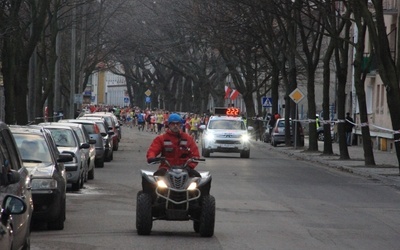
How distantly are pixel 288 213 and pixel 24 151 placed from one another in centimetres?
472

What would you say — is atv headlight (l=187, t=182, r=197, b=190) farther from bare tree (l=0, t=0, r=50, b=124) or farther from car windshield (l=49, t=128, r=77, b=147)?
bare tree (l=0, t=0, r=50, b=124)

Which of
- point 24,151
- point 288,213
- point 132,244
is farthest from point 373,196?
point 132,244

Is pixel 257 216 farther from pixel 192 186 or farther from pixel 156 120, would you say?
pixel 156 120

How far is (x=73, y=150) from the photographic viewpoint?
971 inches

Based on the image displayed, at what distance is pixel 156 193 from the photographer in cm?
1484

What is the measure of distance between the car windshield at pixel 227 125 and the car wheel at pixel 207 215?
100 feet

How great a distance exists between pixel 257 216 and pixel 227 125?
2720cm

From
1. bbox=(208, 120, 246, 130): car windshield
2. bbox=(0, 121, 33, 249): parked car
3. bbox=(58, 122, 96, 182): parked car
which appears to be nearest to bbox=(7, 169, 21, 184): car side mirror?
bbox=(0, 121, 33, 249): parked car

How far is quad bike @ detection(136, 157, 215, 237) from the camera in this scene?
1477cm

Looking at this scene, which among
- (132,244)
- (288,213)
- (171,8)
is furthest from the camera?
(171,8)

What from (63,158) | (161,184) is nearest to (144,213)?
(161,184)

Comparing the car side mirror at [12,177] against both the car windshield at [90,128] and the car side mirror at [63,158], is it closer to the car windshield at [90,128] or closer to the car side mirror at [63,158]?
the car side mirror at [63,158]

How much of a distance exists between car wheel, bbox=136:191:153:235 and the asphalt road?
0.54 ft

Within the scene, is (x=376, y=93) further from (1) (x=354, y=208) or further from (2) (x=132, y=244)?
(2) (x=132, y=244)
